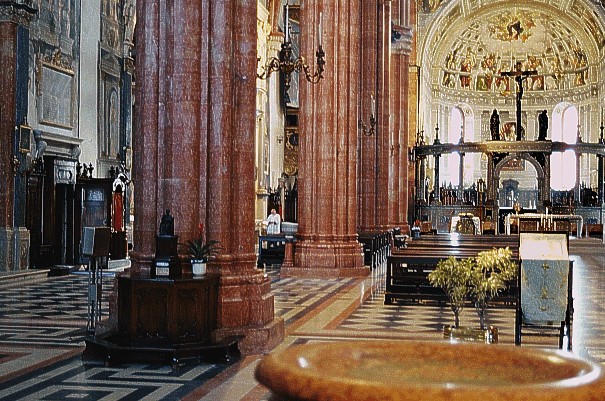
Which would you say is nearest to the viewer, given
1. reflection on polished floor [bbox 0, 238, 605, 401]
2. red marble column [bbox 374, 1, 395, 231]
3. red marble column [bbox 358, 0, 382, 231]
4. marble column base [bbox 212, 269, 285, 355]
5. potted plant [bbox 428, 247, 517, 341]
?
reflection on polished floor [bbox 0, 238, 605, 401]

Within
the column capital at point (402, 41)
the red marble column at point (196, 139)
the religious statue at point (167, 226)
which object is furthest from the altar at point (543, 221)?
the religious statue at point (167, 226)

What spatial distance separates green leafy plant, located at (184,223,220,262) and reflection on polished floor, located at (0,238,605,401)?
108 centimetres

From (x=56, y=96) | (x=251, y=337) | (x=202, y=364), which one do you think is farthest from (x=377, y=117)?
(x=202, y=364)

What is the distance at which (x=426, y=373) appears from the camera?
7.86 ft

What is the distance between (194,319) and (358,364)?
638 cm

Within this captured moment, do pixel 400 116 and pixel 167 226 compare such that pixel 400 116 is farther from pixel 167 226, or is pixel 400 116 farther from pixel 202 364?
pixel 202 364

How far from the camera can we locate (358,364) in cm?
242

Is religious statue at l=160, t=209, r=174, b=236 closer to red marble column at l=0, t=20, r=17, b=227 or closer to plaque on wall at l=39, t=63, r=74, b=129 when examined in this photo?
red marble column at l=0, t=20, r=17, b=227

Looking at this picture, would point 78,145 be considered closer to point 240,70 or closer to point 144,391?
point 240,70

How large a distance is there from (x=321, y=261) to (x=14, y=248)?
6.30 meters

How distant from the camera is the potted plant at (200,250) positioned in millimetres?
8898

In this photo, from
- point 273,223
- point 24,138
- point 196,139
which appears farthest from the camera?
point 273,223

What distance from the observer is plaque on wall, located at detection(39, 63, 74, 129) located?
20.8m

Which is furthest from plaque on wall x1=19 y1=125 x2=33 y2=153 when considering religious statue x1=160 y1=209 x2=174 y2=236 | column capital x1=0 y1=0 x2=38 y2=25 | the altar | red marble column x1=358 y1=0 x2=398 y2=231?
the altar
